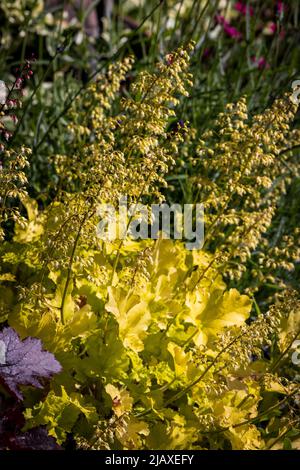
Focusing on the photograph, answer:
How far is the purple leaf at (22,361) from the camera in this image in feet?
5.20

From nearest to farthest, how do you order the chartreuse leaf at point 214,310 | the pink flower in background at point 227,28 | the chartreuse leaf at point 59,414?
the chartreuse leaf at point 59,414
the chartreuse leaf at point 214,310
the pink flower in background at point 227,28

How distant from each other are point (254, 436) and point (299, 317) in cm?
42

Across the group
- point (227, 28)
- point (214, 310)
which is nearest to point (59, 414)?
point (214, 310)

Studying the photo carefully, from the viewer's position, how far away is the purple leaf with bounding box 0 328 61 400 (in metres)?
1.58

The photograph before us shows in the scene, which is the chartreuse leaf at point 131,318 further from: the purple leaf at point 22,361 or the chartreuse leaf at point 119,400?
the purple leaf at point 22,361

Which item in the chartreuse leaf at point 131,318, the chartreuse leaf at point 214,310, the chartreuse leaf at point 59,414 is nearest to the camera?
the chartreuse leaf at point 59,414

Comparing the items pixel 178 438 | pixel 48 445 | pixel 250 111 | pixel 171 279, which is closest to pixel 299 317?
pixel 171 279

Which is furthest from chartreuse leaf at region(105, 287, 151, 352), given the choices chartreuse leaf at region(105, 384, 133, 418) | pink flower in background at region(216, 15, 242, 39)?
pink flower in background at region(216, 15, 242, 39)

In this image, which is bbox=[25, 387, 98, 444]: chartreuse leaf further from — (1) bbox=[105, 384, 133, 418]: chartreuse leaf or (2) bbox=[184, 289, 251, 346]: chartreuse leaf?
(2) bbox=[184, 289, 251, 346]: chartreuse leaf

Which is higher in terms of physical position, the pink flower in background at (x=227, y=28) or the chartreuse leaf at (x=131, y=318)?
the pink flower in background at (x=227, y=28)

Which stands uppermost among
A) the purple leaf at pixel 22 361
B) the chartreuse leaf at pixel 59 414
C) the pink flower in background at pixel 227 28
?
the pink flower in background at pixel 227 28

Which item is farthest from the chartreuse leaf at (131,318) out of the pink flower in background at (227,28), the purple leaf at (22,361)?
the pink flower in background at (227,28)

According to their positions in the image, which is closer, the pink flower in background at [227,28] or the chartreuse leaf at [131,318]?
the chartreuse leaf at [131,318]

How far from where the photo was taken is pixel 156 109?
1.80 m
